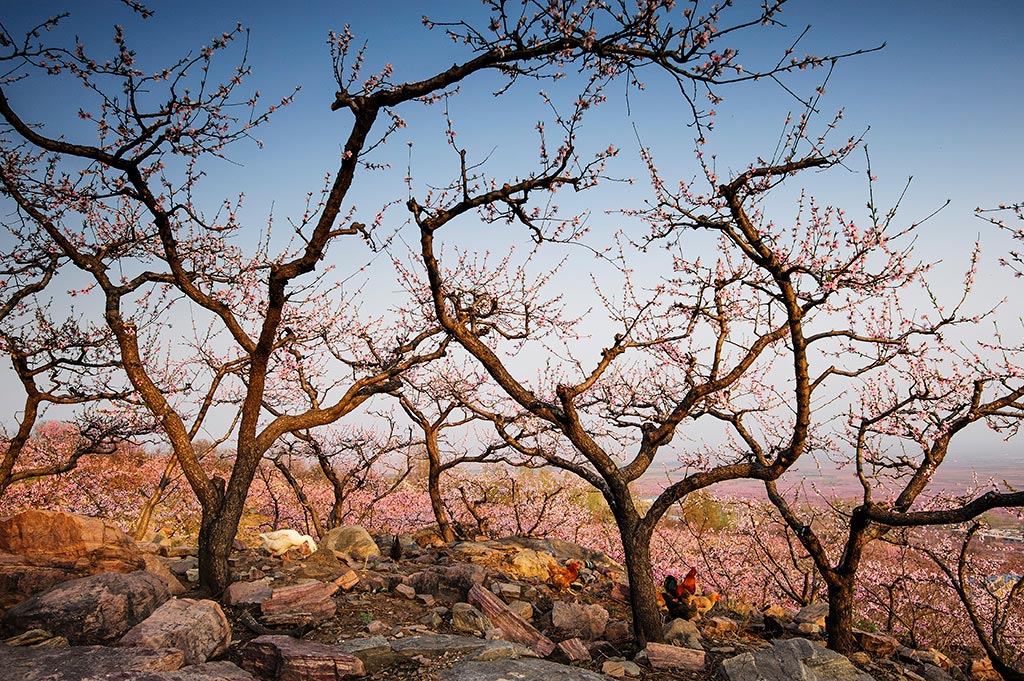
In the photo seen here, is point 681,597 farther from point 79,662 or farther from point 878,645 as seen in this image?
→ point 79,662

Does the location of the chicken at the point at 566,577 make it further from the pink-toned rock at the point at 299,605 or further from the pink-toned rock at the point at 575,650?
the pink-toned rock at the point at 299,605

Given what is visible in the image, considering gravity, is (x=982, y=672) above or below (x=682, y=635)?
below

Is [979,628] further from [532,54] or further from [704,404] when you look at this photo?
[532,54]

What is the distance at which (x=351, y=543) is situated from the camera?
12102mm

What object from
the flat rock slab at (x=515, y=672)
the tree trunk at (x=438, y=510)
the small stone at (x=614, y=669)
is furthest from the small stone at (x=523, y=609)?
the tree trunk at (x=438, y=510)

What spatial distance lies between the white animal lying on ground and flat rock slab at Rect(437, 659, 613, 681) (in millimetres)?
6049

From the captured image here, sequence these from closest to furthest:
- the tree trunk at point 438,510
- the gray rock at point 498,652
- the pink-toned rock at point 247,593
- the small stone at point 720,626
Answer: the gray rock at point 498,652, the pink-toned rock at point 247,593, the small stone at point 720,626, the tree trunk at point 438,510

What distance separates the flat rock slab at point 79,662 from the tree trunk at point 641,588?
18.2ft

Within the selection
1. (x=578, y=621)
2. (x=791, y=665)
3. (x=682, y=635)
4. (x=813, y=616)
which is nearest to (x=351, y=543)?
(x=578, y=621)

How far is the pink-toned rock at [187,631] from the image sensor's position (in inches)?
231

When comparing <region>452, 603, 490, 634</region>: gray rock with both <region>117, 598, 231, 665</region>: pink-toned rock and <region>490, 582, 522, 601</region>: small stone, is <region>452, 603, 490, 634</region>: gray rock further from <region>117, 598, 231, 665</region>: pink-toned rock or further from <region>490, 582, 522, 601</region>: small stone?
<region>117, 598, 231, 665</region>: pink-toned rock

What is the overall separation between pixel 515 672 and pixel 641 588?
9.84 feet

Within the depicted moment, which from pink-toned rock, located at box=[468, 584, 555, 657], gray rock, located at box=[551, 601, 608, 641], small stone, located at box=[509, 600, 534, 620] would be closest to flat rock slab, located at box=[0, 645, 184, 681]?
pink-toned rock, located at box=[468, 584, 555, 657]

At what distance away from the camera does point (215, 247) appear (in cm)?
1095
